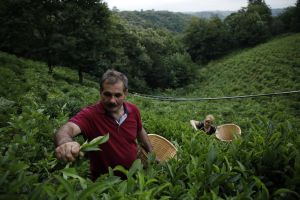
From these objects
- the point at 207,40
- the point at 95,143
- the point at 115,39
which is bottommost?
the point at 207,40

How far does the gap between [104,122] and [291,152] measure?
1.72m

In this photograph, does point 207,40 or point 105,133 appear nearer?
point 105,133

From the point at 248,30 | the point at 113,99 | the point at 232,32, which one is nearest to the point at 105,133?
the point at 113,99

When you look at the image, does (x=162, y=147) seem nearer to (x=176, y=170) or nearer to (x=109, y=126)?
(x=109, y=126)

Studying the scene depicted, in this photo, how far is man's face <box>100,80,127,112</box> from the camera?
2.94 metres

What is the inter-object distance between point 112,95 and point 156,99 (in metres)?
23.9

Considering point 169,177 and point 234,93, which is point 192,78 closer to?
point 234,93

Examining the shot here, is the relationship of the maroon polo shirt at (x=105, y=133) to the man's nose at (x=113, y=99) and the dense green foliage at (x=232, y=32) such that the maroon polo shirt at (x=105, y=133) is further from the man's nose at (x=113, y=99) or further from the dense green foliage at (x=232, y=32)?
the dense green foliage at (x=232, y=32)

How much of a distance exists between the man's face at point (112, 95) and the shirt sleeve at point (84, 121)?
19cm

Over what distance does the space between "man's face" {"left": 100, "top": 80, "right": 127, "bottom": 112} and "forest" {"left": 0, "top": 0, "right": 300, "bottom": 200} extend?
0.41 meters

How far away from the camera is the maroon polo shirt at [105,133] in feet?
9.41

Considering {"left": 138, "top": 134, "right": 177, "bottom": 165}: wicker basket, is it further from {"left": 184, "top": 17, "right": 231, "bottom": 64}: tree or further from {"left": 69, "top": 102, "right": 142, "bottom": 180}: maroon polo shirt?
{"left": 184, "top": 17, "right": 231, "bottom": 64}: tree

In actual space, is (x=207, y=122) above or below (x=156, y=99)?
above

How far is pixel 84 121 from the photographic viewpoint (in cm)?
284
